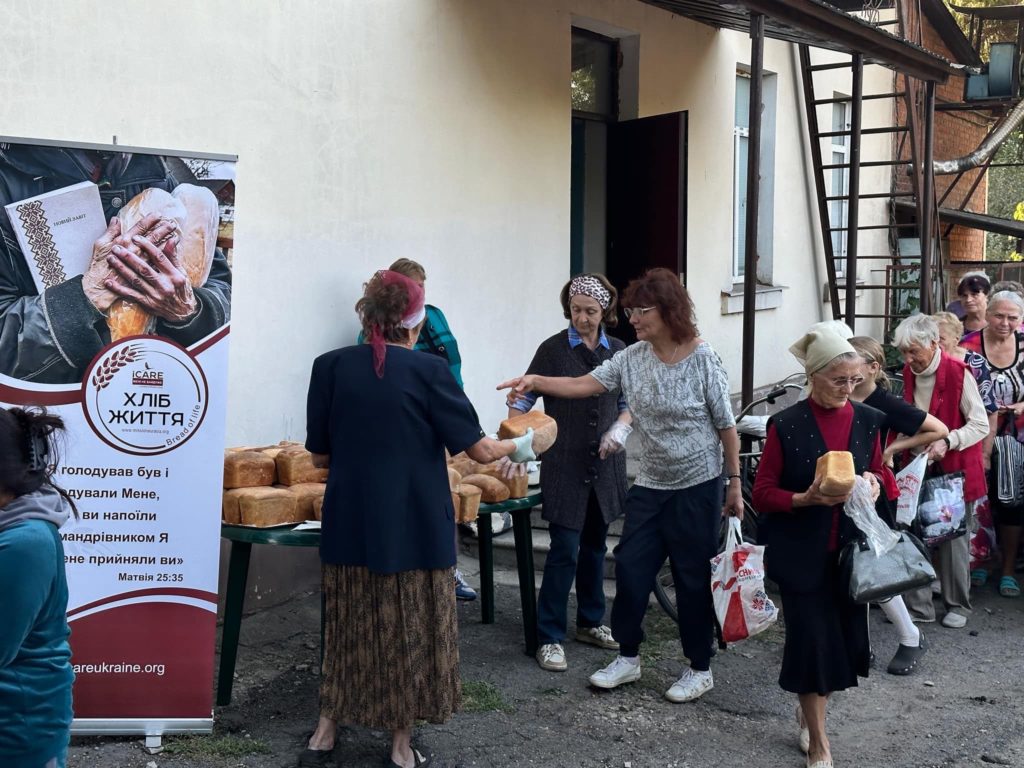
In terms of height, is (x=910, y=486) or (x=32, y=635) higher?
(x=32, y=635)

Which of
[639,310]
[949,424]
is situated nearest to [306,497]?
→ [639,310]

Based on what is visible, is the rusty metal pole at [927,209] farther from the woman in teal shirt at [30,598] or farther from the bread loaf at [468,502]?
the woman in teal shirt at [30,598]

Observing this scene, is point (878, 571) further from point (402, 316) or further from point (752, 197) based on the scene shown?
point (752, 197)

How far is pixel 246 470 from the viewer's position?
178 inches

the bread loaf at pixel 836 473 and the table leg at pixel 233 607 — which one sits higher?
the bread loaf at pixel 836 473

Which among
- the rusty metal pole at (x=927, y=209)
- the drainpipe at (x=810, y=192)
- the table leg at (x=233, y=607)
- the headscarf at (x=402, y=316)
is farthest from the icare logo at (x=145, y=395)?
the drainpipe at (x=810, y=192)

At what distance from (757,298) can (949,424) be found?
4.43 meters

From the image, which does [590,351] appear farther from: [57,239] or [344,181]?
[57,239]

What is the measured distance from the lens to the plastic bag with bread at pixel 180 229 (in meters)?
4.09

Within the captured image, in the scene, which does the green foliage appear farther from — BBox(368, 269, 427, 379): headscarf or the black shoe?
the black shoe

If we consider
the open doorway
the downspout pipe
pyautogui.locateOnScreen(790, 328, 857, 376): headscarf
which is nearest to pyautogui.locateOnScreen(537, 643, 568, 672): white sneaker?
pyautogui.locateOnScreen(790, 328, 857, 376): headscarf

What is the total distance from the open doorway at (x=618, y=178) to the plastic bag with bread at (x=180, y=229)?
180 inches

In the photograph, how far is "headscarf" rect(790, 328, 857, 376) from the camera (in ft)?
13.2

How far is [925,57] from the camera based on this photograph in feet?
30.6
